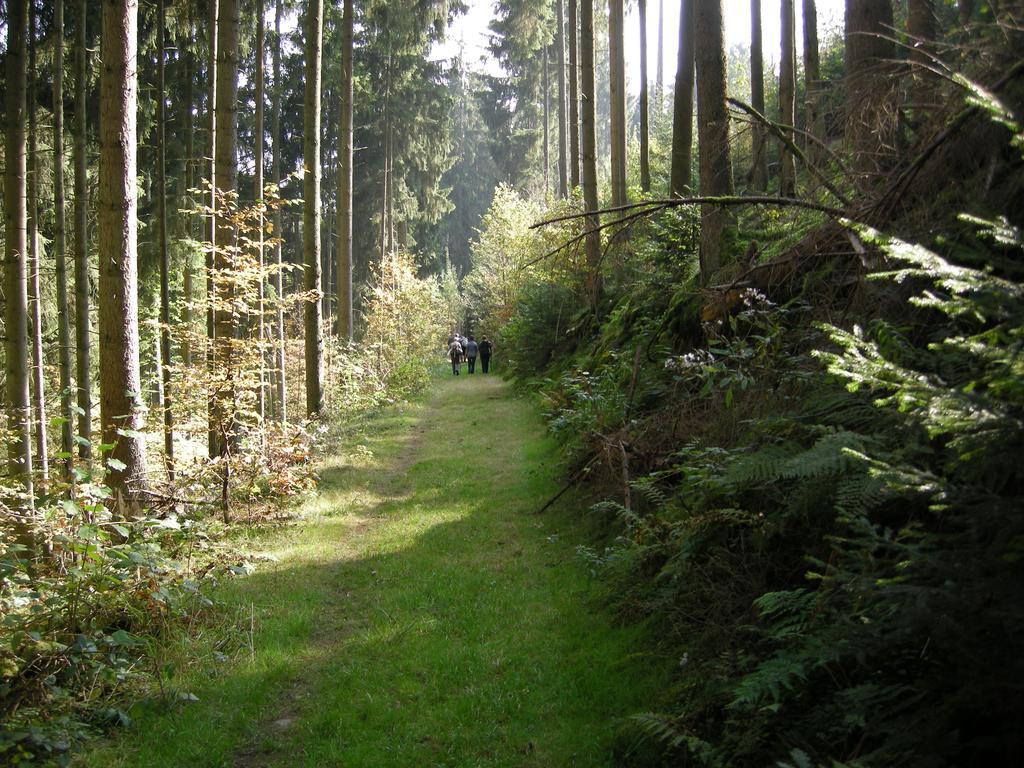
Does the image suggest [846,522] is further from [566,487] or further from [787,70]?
[787,70]

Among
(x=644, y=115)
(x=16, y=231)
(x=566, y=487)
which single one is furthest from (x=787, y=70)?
(x=16, y=231)

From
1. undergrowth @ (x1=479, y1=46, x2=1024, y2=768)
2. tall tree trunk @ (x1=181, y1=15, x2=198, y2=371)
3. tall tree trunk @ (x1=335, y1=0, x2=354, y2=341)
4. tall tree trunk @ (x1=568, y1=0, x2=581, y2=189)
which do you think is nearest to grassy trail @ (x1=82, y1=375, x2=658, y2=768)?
undergrowth @ (x1=479, y1=46, x2=1024, y2=768)

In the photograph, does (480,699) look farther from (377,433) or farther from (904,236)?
(377,433)

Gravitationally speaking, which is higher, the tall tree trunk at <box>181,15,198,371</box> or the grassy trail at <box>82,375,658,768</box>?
the tall tree trunk at <box>181,15,198,371</box>

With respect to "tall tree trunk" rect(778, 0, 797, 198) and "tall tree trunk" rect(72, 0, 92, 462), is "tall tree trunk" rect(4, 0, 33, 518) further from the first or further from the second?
"tall tree trunk" rect(778, 0, 797, 198)

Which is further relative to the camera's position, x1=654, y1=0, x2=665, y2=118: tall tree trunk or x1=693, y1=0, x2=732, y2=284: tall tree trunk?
x1=654, y1=0, x2=665, y2=118: tall tree trunk

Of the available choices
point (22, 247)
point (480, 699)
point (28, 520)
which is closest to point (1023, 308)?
point (480, 699)

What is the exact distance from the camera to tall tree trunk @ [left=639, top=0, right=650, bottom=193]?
68.9ft

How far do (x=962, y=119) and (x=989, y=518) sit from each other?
2.94 metres

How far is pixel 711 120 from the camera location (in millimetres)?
8508

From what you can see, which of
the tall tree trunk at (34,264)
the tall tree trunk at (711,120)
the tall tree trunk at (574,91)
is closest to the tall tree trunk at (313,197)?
the tall tree trunk at (34,264)

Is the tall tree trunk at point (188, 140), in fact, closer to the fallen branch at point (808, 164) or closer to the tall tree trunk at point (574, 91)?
the tall tree trunk at point (574, 91)

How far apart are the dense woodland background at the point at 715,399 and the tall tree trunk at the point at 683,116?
8 cm

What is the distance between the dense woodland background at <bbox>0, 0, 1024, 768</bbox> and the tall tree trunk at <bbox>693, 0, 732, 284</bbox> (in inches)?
1.5
